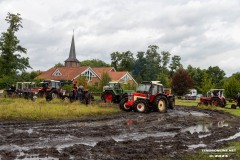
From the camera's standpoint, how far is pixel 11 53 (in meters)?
43.6

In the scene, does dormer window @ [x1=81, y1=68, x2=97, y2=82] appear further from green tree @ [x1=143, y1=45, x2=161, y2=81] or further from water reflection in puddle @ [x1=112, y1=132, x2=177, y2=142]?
water reflection in puddle @ [x1=112, y1=132, x2=177, y2=142]

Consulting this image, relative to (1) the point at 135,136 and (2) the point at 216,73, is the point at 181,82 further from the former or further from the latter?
(1) the point at 135,136

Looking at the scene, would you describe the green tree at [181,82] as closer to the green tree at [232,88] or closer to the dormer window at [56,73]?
the green tree at [232,88]

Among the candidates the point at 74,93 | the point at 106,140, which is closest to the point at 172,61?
the point at 74,93

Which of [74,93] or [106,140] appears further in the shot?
[74,93]

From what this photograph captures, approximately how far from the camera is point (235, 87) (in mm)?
40344

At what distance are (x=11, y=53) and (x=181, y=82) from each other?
89.6 ft

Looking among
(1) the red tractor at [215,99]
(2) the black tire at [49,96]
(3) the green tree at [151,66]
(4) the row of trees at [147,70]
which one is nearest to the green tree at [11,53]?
(4) the row of trees at [147,70]

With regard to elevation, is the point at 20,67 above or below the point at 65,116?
above

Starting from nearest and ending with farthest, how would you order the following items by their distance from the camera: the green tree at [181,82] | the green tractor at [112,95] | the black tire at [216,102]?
the black tire at [216,102] → the green tractor at [112,95] → the green tree at [181,82]

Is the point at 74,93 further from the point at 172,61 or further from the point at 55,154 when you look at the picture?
the point at 172,61

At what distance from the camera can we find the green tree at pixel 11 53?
142ft

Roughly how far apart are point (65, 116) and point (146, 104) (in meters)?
6.59

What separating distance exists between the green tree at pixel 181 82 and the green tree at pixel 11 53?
24.2m
